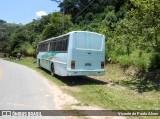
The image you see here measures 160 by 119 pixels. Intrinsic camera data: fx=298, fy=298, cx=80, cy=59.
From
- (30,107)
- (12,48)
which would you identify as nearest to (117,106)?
(30,107)

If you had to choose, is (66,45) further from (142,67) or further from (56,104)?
(56,104)

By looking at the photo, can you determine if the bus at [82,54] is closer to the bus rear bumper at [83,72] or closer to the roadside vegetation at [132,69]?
the bus rear bumper at [83,72]

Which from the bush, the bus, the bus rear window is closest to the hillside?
the bus

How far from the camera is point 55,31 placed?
1658 inches

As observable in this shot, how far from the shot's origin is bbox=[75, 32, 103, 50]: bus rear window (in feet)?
54.6

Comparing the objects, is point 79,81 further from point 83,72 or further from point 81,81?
point 83,72

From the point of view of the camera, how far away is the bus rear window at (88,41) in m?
16.7

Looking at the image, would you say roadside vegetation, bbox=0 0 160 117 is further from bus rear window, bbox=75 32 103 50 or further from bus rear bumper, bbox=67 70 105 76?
bus rear window, bbox=75 32 103 50

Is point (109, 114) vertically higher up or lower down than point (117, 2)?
lower down

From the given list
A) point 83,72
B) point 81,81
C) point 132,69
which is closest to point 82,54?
point 83,72

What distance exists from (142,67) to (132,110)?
8.70m

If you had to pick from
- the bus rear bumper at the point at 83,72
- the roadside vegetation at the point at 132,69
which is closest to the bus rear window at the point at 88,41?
the roadside vegetation at the point at 132,69

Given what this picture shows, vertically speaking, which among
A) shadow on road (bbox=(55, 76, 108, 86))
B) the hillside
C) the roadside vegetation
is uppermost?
the hillside

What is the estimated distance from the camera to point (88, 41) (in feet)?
55.8
